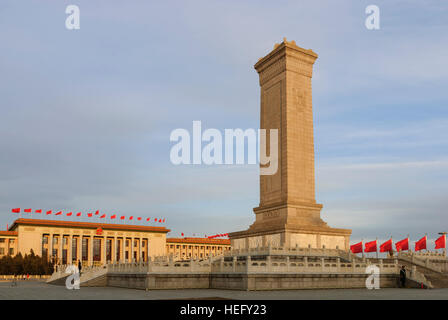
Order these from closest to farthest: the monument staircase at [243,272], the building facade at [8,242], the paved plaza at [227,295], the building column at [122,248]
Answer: the paved plaza at [227,295], the monument staircase at [243,272], the building facade at [8,242], the building column at [122,248]

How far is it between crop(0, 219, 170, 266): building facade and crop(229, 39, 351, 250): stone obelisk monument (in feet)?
125

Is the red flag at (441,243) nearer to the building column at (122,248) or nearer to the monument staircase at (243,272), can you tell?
the monument staircase at (243,272)

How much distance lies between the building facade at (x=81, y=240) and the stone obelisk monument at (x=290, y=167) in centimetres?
3806

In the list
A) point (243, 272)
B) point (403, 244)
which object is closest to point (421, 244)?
point (403, 244)

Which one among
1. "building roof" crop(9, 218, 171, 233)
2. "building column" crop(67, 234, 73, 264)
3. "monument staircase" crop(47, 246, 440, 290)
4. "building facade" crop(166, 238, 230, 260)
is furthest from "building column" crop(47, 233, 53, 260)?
"monument staircase" crop(47, 246, 440, 290)

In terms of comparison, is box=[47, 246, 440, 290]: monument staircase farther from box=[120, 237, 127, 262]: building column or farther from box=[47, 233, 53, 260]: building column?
box=[120, 237, 127, 262]: building column

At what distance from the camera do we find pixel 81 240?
295 feet

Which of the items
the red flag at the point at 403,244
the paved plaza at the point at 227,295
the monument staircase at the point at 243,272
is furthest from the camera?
the red flag at the point at 403,244

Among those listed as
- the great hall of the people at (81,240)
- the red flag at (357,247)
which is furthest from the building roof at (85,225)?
the red flag at (357,247)

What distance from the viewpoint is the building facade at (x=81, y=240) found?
84.8 metres

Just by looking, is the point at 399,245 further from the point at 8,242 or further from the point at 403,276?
the point at 8,242

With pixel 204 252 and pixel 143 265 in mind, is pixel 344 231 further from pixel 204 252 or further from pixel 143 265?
pixel 204 252

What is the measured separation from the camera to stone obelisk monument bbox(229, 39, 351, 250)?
1875 inches
